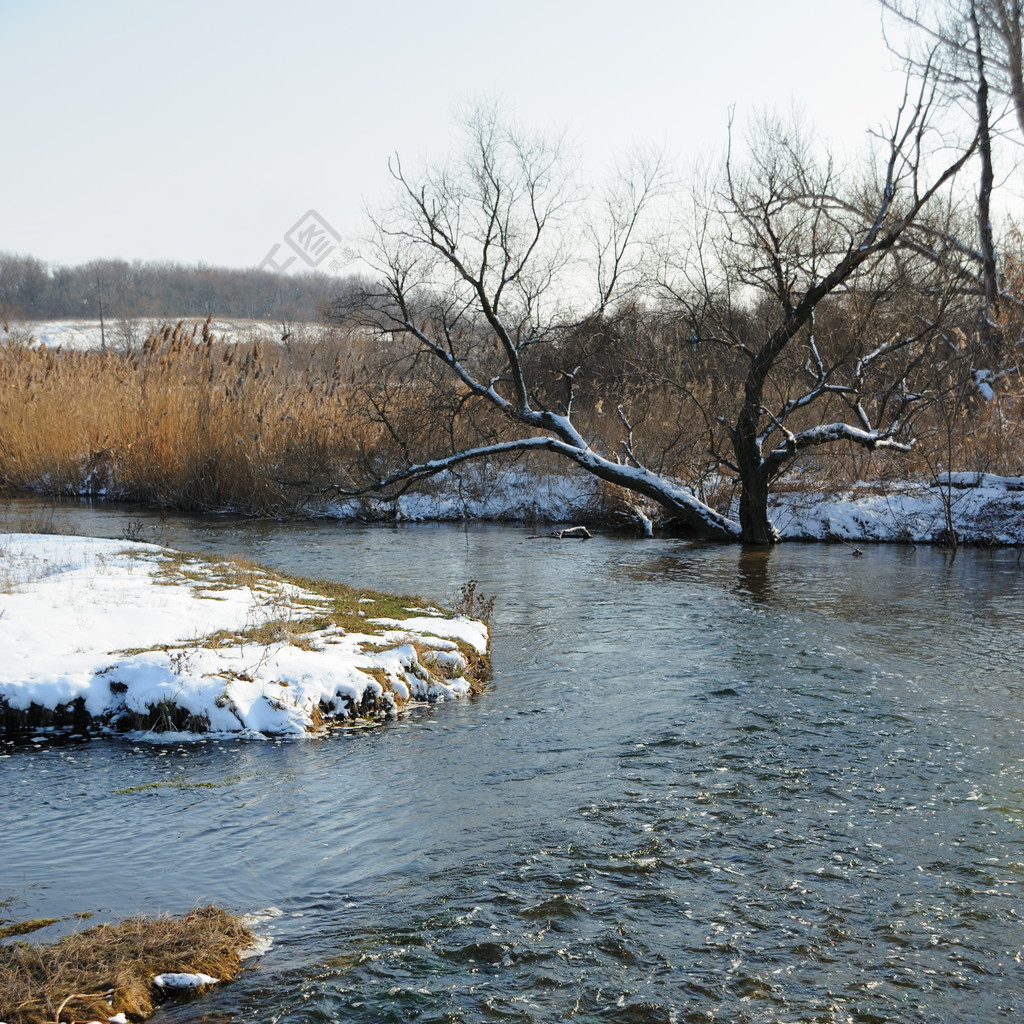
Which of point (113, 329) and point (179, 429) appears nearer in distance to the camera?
point (179, 429)

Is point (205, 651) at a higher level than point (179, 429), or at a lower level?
lower

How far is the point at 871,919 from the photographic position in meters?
4.05

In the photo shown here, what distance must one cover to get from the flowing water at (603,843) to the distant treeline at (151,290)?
88.9 meters

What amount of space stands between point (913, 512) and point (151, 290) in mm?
98612

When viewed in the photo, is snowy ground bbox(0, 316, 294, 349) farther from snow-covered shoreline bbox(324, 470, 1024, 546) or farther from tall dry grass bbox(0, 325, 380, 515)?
snow-covered shoreline bbox(324, 470, 1024, 546)

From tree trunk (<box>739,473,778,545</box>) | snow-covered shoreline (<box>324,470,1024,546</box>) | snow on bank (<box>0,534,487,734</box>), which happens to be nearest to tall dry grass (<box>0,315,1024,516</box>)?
snow-covered shoreline (<box>324,470,1024,546</box>)

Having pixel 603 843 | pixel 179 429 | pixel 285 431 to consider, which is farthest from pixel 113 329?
pixel 603 843

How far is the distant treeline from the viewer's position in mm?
94375

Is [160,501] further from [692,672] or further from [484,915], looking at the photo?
[484,915]

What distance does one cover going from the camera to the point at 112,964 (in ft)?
11.0

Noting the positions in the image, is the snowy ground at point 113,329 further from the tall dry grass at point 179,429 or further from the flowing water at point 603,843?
the flowing water at point 603,843

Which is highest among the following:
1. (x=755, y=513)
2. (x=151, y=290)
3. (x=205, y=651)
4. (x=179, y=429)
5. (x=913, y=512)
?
(x=151, y=290)

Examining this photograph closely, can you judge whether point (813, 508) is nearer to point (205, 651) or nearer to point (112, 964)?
point (205, 651)

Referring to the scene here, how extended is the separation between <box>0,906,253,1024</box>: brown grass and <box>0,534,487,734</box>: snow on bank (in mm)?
2657
